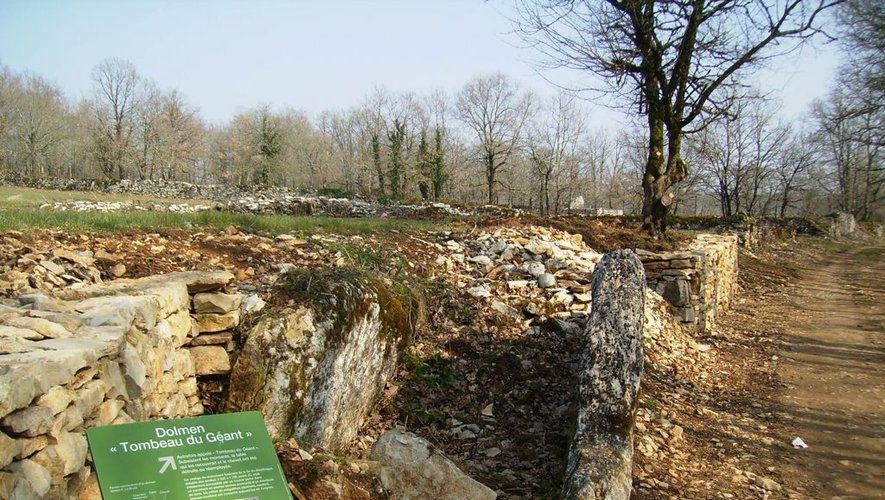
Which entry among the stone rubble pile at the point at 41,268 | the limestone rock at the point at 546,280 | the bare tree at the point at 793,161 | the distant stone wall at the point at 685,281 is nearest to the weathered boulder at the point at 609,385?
the limestone rock at the point at 546,280

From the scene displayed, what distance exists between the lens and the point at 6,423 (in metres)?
1.84

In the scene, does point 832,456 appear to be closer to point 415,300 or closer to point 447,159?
point 415,300

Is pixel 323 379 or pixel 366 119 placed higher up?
pixel 366 119

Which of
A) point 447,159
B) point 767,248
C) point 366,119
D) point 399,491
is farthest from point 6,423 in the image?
point 366,119

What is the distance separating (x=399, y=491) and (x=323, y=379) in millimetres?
1096

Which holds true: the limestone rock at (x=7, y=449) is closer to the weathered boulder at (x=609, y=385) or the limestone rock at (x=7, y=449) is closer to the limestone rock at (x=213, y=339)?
the limestone rock at (x=213, y=339)

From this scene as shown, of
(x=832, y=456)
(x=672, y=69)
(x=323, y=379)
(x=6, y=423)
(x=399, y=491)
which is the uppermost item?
(x=672, y=69)

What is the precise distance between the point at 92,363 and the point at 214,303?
141 cm

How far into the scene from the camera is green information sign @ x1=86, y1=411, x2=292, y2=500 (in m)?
1.83

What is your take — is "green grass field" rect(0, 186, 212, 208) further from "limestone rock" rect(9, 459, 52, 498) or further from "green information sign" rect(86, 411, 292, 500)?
"green information sign" rect(86, 411, 292, 500)

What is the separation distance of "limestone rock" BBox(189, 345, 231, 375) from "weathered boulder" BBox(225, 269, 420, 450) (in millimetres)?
112

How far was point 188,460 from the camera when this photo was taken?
200 centimetres

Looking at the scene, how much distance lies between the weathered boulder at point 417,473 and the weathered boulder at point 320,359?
66 cm

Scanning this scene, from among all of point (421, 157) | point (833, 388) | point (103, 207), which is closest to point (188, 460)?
point (833, 388)
